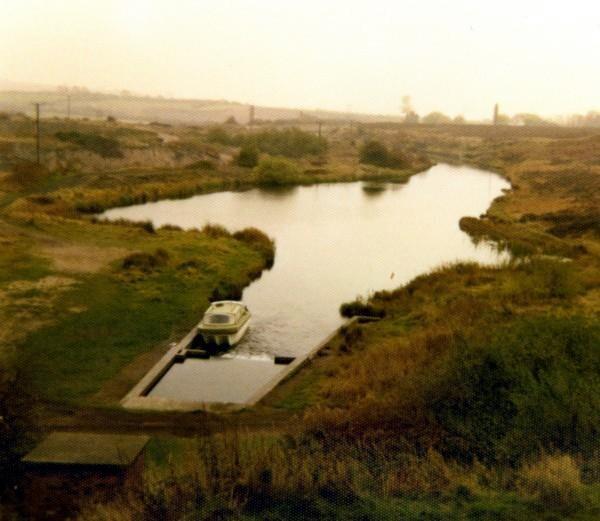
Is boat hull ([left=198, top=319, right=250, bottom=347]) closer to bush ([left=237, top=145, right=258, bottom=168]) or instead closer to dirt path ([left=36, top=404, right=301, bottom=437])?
dirt path ([left=36, top=404, right=301, bottom=437])

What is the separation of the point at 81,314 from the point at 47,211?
18.1 meters

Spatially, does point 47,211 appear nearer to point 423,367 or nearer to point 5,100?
point 423,367

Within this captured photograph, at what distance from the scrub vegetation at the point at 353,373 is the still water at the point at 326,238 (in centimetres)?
136

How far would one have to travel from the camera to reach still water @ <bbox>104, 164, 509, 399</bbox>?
2191cm

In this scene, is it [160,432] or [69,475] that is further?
[160,432]

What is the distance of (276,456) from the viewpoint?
8.25 metres

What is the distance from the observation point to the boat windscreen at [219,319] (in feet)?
61.4

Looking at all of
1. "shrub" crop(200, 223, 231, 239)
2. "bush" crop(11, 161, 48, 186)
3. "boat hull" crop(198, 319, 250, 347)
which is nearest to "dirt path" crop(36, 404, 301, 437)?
"boat hull" crop(198, 319, 250, 347)

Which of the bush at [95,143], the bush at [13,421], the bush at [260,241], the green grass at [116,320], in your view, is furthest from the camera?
the bush at [95,143]

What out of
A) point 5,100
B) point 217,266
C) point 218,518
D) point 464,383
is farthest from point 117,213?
point 5,100

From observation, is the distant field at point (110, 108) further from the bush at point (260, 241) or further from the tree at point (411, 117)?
the bush at point (260, 241)

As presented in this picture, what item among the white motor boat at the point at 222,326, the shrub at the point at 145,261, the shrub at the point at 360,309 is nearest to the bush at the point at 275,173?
the shrub at the point at 145,261

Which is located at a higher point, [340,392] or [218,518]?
[218,518]

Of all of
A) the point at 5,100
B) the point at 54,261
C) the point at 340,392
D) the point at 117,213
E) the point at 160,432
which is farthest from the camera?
the point at 5,100
